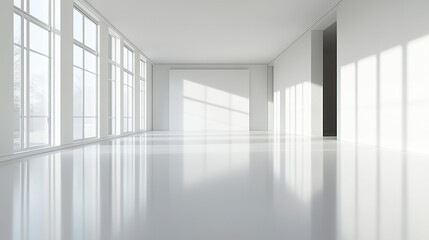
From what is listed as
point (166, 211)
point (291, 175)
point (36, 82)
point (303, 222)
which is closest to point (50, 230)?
point (166, 211)

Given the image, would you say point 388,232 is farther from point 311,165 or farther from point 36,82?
point 36,82

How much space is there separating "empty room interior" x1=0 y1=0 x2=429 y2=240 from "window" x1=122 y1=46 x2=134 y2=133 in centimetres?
17

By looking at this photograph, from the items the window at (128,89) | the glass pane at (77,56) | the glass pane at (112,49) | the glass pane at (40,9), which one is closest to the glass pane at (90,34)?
the glass pane at (77,56)

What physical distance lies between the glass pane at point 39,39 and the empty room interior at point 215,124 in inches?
2.8

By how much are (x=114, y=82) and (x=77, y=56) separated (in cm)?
500

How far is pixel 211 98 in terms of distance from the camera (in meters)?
29.6

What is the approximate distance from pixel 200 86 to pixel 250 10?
577 inches

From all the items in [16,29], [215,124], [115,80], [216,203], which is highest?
[16,29]

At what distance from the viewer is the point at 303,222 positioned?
121 inches

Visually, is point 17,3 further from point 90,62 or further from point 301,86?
point 301,86

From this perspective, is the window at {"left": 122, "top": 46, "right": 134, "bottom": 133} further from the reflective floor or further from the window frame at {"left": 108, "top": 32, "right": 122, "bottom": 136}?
the reflective floor

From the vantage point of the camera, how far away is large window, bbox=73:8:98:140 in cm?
1366

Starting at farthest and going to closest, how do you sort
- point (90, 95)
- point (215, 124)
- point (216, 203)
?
point (215, 124) < point (90, 95) < point (216, 203)

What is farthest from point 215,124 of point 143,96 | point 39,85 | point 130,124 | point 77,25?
point 39,85
